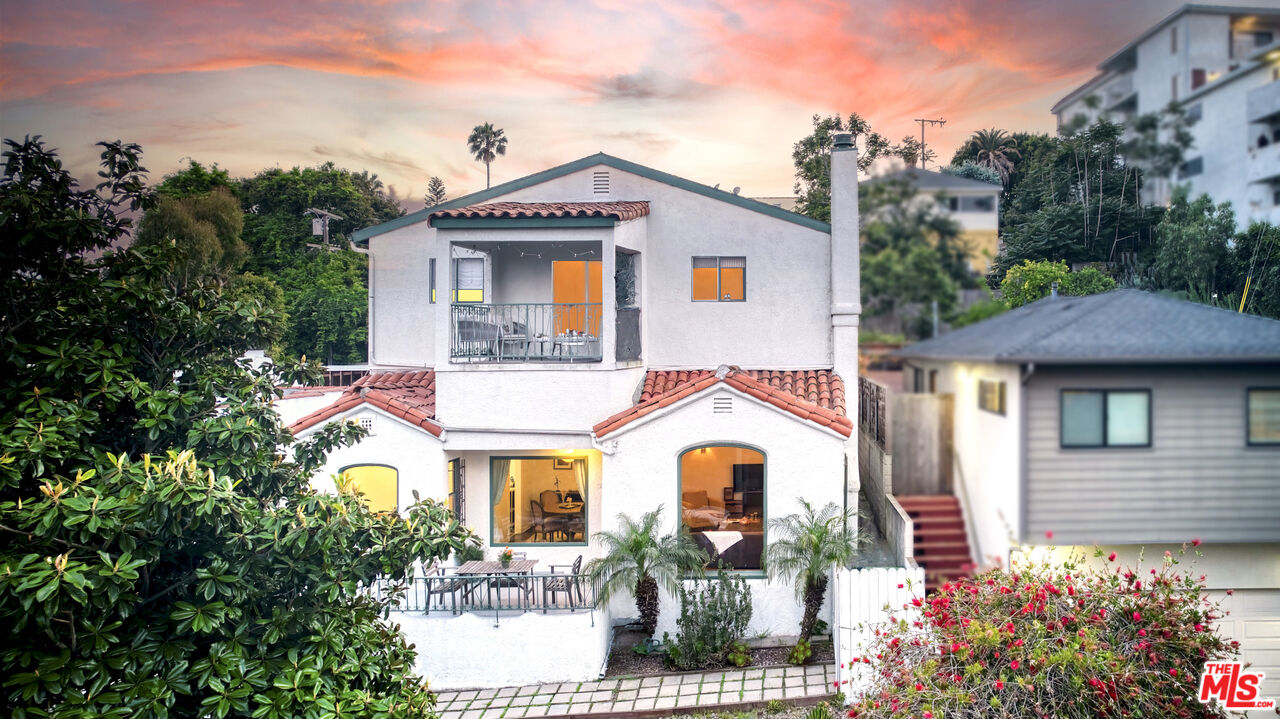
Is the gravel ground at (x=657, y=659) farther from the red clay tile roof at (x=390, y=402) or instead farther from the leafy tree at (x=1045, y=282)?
the leafy tree at (x=1045, y=282)

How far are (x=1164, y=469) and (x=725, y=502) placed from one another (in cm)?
492

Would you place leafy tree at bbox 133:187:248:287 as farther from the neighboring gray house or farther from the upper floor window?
the upper floor window

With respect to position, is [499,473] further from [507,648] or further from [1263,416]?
[1263,416]

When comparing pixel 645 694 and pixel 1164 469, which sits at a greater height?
pixel 1164 469

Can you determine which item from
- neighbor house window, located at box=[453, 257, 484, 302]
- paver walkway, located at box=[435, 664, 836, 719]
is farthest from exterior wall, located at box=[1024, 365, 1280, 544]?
neighbor house window, located at box=[453, 257, 484, 302]

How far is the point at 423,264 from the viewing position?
8.74 m

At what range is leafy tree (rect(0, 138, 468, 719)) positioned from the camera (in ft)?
12.2

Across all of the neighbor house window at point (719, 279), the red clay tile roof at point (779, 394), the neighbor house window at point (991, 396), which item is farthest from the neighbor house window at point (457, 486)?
the neighbor house window at point (991, 396)

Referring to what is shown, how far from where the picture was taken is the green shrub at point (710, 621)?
22.0 ft

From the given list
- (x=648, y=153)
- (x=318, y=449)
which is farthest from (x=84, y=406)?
(x=648, y=153)

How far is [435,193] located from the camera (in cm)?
979

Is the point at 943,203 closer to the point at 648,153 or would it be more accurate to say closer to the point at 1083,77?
the point at 1083,77

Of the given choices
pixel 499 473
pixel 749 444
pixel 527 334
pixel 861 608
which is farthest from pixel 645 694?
pixel 527 334

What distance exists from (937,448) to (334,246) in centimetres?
869
